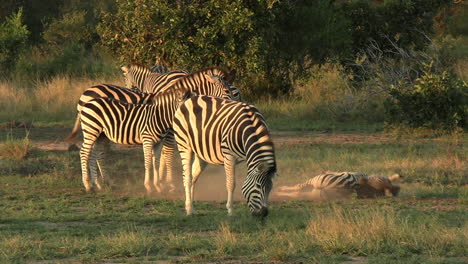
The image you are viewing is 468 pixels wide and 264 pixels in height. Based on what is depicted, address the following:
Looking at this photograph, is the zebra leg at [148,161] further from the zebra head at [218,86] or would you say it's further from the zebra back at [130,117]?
the zebra head at [218,86]

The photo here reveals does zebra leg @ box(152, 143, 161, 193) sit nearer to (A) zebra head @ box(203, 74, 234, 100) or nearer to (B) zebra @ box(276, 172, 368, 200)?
(A) zebra head @ box(203, 74, 234, 100)

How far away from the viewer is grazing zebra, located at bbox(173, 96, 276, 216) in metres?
8.55

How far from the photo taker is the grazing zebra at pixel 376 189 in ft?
33.8

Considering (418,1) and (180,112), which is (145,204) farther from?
(418,1)

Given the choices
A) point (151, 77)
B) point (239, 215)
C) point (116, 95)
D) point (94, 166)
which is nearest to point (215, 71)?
point (116, 95)

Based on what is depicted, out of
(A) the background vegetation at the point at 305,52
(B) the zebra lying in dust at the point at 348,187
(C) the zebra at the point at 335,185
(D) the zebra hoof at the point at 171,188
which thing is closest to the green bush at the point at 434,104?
(A) the background vegetation at the point at 305,52

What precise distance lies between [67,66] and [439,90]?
12.6 metres

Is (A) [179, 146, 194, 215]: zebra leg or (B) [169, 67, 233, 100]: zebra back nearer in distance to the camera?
(A) [179, 146, 194, 215]: zebra leg

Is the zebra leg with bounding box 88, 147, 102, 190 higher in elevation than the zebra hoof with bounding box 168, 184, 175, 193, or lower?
higher

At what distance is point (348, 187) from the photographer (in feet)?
34.2

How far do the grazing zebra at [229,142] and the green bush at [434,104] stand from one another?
242 inches

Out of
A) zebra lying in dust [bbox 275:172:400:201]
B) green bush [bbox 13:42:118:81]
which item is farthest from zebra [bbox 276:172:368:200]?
green bush [bbox 13:42:118:81]

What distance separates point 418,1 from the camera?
20844mm

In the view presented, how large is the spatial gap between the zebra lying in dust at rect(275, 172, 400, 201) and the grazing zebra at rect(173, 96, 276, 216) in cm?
144
